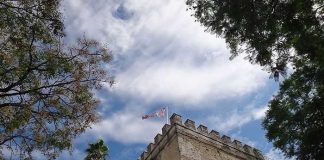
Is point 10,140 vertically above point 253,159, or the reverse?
point 253,159

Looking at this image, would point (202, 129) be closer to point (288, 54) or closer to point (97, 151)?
point (97, 151)

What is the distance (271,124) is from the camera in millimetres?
12648

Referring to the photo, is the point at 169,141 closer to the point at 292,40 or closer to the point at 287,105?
the point at 287,105

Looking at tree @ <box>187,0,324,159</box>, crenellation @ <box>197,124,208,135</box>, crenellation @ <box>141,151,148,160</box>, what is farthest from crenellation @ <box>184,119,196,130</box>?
tree @ <box>187,0,324,159</box>

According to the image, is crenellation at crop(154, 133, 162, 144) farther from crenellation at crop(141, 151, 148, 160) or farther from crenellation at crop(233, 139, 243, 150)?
crenellation at crop(233, 139, 243, 150)

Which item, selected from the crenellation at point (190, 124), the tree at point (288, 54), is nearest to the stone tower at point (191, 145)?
the crenellation at point (190, 124)

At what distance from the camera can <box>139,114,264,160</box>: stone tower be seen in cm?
2281

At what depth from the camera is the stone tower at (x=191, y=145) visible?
22812 mm

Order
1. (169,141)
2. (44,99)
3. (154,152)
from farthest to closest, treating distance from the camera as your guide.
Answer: (154,152)
(169,141)
(44,99)

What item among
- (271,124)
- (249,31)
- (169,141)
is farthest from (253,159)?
(249,31)

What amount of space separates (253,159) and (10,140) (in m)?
19.3

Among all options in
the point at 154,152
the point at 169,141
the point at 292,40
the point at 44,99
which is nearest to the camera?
the point at 292,40

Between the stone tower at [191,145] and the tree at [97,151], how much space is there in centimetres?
410

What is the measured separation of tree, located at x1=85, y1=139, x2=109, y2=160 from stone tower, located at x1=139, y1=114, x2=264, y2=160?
13.4ft
